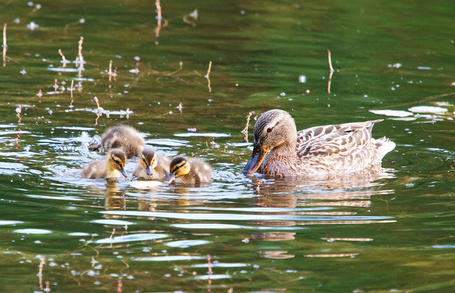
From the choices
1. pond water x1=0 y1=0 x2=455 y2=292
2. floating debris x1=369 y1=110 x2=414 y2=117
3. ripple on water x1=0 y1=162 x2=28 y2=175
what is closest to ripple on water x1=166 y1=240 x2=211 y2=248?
pond water x1=0 y1=0 x2=455 y2=292

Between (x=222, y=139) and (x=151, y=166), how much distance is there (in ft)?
5.50

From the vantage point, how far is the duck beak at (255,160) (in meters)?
8.48

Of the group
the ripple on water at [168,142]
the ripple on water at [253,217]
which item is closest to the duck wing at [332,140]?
the ripple on water at [168,142]

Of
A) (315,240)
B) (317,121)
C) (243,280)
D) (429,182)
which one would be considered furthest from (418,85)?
(243,280)

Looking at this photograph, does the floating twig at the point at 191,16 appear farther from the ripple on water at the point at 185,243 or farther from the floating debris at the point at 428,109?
the ripple on water at the point at 185,243

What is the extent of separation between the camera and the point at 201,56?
1383 cm

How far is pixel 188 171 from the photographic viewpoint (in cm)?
795

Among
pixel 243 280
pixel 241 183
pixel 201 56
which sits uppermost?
pixel 201 56

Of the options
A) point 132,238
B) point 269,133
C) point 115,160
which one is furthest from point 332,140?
point 132,238

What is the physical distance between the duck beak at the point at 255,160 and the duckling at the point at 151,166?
830 mm

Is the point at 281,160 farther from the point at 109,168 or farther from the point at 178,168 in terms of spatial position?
the point at 109,168

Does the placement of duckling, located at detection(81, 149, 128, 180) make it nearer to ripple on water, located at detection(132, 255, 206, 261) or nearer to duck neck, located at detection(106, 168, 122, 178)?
duck neck, located at detection(106, 168, 122, 178)

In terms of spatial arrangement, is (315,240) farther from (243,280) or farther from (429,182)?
(429,182)

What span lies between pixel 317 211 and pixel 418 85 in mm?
5805
